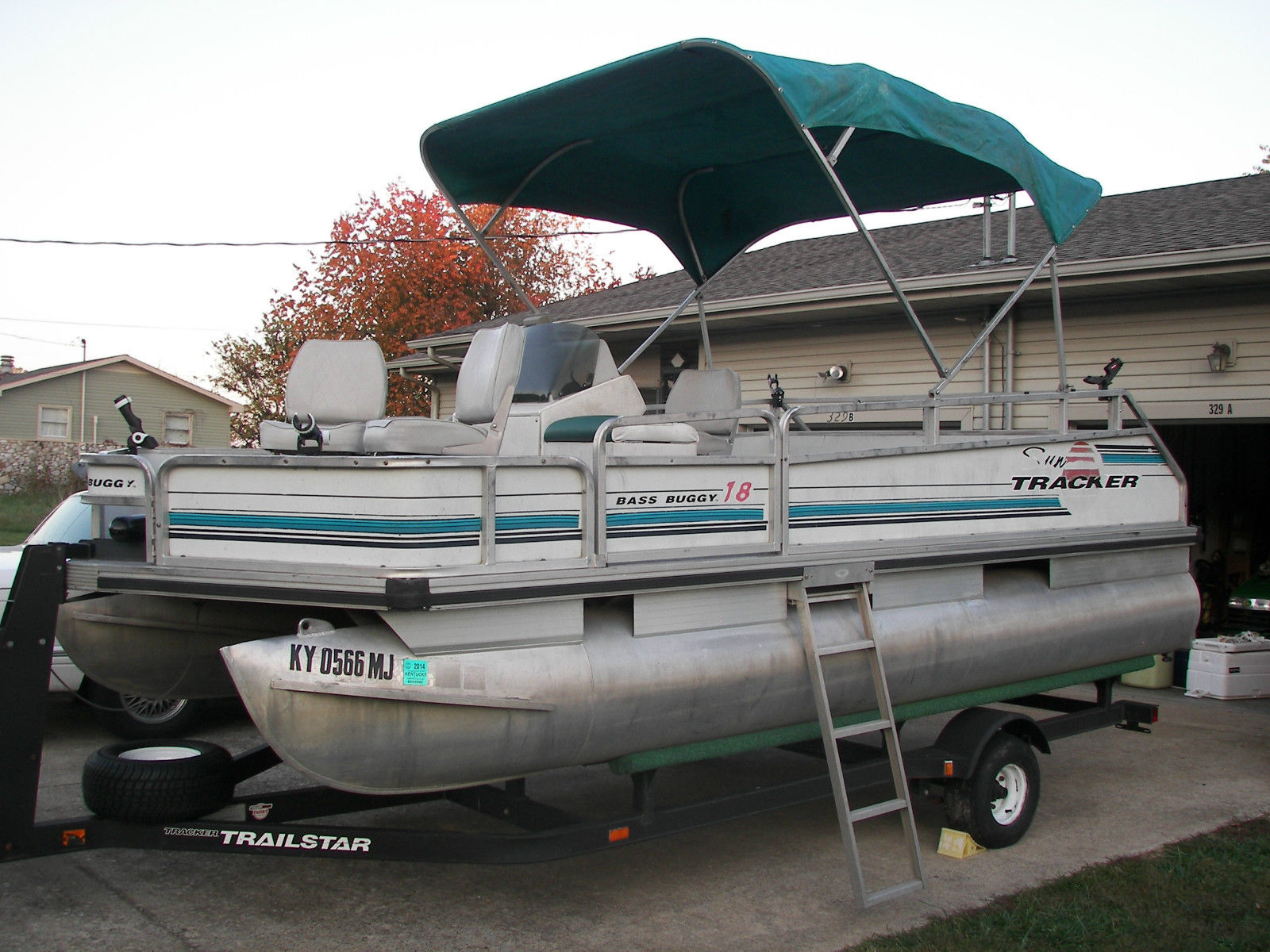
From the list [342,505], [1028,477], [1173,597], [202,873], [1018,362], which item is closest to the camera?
[342,505]

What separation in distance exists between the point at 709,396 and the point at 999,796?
2.80m

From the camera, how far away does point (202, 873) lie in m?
5.09

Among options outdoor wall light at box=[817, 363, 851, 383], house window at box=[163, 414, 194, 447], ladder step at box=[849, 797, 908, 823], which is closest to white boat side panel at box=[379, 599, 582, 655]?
ladder step at box=[849, 797, 908, 823]

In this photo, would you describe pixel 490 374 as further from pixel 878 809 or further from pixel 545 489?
pixel 878 809

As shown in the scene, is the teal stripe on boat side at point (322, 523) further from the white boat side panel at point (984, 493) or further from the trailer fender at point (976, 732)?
the trailer fender at point (976, 732)

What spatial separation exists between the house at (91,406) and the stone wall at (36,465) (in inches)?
2.5

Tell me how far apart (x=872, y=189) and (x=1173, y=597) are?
10.8 ft

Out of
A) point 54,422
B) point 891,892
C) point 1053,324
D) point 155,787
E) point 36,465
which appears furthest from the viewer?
point 54,422

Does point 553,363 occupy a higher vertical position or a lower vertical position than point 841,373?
lower

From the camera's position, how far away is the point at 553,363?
18.5ft

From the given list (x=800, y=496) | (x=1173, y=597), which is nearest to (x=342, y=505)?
(x=800, y=496)

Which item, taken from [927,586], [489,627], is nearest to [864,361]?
[927,586]

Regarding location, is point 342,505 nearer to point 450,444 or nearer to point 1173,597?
point 450,444

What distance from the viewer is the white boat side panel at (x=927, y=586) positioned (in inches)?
206
